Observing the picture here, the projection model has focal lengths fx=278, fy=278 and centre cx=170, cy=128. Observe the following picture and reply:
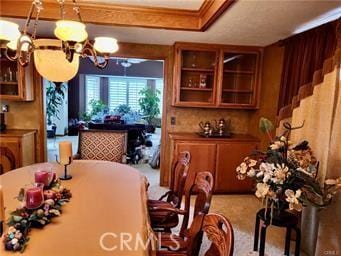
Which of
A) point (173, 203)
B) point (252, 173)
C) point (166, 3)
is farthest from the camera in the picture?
point (166, 3)

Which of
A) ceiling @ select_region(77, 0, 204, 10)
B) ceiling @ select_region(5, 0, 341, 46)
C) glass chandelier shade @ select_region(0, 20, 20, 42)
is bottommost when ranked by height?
glass chandelier shade @ select_region(0, 20, 20, 42)

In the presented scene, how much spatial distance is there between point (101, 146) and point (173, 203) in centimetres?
134

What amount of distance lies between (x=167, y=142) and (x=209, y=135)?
0.68m

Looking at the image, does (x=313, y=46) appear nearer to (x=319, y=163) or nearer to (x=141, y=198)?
(x=319, y=163)

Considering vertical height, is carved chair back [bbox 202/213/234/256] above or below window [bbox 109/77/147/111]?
below

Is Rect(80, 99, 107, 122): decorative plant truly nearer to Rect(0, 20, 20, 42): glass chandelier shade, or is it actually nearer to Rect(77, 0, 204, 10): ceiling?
Rect(77, 0, 204, 10): ceiling

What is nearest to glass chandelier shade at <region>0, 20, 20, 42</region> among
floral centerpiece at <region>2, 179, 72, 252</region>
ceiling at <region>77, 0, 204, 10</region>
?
floral centerpiece at <region>2, 179, 72, 252</region>

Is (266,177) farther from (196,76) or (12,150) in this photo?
(12,150)

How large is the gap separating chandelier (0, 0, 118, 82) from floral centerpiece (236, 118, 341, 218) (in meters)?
1.60

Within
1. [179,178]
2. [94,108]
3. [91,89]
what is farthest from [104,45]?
[91,89]

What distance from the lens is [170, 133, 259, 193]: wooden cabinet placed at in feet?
13.1

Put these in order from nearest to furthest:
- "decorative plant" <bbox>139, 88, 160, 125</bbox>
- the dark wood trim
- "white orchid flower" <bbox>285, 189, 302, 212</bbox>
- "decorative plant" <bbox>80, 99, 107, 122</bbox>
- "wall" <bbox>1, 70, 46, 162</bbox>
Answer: "white orchid flower" <bbox>285, 189, 302, 212</bbox>
the dark wood trim
"wall" <bbox>1, 70, 46, 162</bbox>
"decorative plant" <bbox>80, 99, 107, 122</bbox>
"decorative plant" <bbox>139, 88, 160, 125</bbox>

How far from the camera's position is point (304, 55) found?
2.94 metres

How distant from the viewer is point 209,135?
4.21 m
